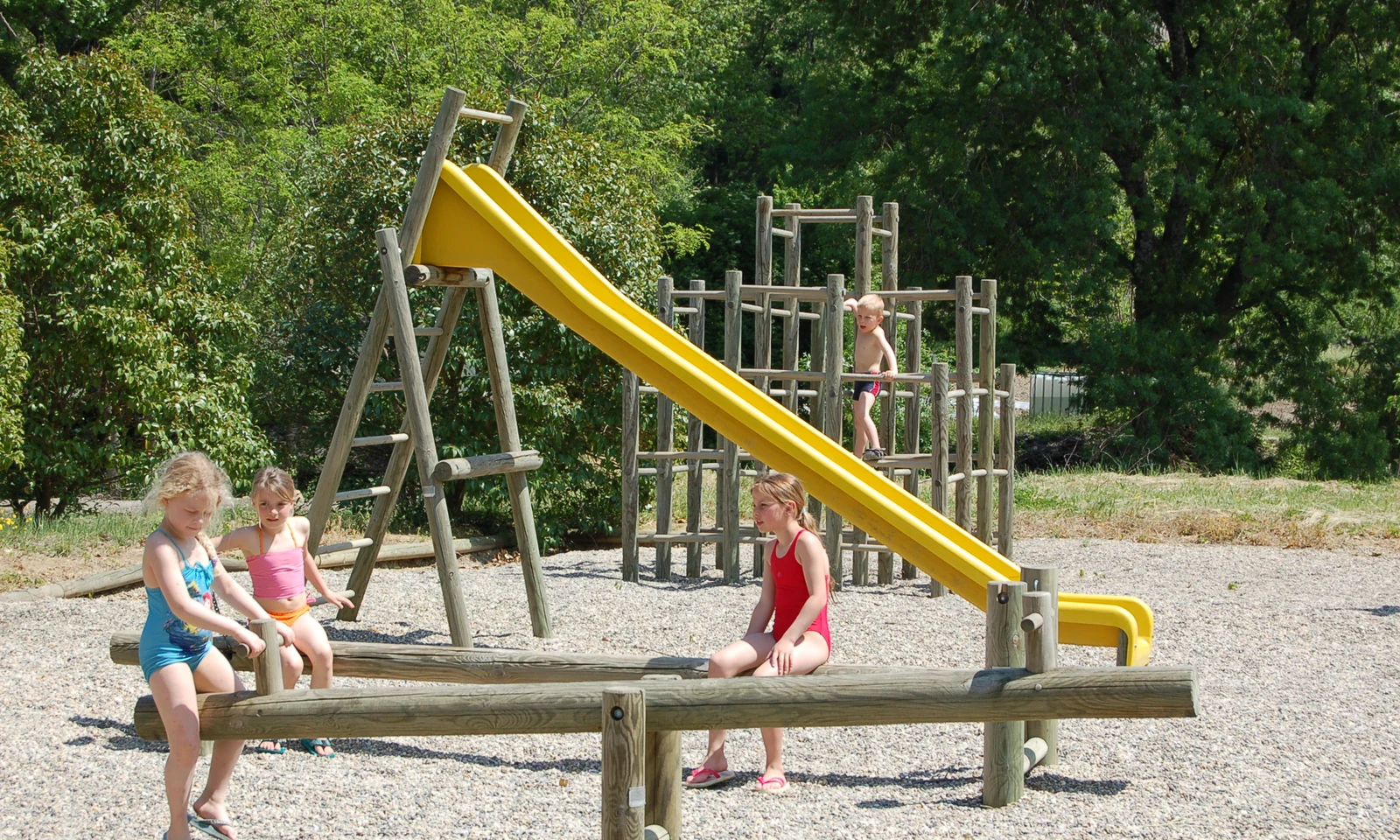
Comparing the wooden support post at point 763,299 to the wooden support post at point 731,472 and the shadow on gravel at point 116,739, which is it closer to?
the wooden support post at point 731,472

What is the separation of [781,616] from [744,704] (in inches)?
43.1

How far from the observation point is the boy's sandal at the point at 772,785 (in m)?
4.77

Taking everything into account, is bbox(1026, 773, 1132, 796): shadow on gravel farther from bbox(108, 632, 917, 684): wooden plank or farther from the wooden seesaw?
the wooden seesaw

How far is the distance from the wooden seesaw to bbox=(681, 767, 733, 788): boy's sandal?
2.92 ft

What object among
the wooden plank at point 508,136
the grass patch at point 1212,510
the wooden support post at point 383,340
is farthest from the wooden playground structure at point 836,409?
the grass patch at point 1212,510

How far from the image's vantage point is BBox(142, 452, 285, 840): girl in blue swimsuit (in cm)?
394

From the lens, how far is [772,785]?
4.79 m

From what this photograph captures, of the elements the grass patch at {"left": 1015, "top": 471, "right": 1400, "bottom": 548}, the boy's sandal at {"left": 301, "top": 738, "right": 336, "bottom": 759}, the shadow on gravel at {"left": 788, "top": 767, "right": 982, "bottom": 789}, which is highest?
the shadow on gravel at {"left": 788, "top": 767, "right": 982, "bottom": 789}

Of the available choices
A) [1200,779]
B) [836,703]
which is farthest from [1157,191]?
[836,703]

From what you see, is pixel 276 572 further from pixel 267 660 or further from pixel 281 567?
pixel 267 660

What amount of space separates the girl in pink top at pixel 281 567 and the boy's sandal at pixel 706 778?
146cm

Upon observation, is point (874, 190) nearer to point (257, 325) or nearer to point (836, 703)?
point (257, 325)

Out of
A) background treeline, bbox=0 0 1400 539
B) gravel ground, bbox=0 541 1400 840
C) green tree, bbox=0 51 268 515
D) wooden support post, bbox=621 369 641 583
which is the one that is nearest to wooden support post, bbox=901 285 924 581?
gravel ground, bbox=0 541 1400 840

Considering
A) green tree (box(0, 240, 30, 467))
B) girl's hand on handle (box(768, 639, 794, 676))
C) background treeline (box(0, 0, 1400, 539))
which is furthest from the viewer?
background treeline (box(0, 0, 1400, 539))
